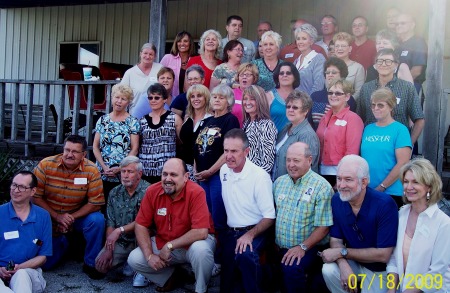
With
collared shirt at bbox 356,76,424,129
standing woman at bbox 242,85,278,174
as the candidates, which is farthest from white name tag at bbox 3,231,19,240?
collared shirt at bbox 356,76,424,129

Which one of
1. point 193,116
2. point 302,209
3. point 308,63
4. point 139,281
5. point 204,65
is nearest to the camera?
point 302,209

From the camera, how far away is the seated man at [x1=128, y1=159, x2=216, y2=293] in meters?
4.73

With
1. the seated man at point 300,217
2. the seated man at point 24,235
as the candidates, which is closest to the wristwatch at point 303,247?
the seated man at point 300,217

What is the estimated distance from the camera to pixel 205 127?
5441 millimetres

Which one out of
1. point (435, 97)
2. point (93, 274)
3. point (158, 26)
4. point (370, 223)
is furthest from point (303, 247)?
point (158, 26)

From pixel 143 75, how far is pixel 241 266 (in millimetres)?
2963

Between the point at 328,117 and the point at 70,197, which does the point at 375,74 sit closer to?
the point at 328,117

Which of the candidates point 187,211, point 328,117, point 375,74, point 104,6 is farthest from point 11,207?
point 104,6

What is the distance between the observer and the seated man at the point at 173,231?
4727 millimetres

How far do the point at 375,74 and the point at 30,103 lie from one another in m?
5.21

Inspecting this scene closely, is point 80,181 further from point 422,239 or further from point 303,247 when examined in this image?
point 422,239

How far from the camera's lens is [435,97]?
19.7 ft

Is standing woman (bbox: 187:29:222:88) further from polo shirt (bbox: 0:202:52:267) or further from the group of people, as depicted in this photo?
polo shirt (bbox: 0:202:52:267)

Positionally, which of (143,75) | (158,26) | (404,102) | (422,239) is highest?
(158,26)
